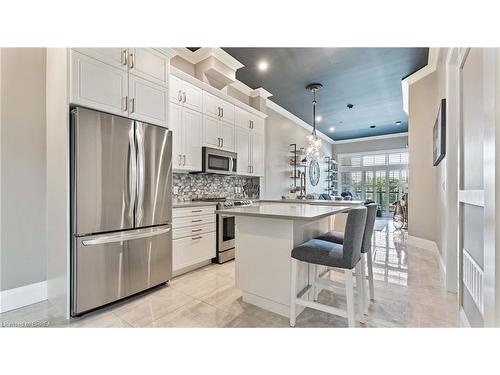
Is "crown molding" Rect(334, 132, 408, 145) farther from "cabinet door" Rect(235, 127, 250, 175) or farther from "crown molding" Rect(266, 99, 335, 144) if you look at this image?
"cabinet door" Rect(235, 127, 250, 175)

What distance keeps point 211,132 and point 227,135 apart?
1.20ft

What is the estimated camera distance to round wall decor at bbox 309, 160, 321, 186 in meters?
7.34

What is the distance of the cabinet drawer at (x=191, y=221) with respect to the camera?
2697 millimetres

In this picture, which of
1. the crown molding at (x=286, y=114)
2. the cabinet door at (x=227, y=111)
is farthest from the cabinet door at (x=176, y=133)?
the crown molding at (x=286, y=114)

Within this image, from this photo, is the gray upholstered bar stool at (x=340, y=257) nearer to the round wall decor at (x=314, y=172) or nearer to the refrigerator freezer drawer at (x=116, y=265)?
the refrigerator freezer drawer at (x=116, y=265)

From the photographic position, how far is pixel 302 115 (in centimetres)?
619

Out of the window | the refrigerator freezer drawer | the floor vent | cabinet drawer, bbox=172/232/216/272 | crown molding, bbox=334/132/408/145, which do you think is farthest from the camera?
the window

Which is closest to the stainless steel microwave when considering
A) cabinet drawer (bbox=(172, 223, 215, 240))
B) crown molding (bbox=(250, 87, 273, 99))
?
cabinet drawer (bbox=(172, 223, 215, 240))

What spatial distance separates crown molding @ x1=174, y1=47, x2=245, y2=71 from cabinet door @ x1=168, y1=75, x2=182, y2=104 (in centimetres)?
66

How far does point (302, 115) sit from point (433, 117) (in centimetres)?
301

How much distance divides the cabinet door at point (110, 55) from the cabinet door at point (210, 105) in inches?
51.6

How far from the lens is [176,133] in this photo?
9.49 feet

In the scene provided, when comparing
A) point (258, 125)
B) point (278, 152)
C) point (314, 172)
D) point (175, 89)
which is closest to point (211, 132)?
point (175, 89)
